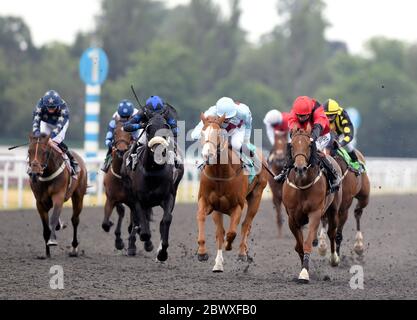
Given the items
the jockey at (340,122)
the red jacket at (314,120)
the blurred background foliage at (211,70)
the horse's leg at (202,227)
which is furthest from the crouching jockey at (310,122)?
the blurred background foliage at (211,70)

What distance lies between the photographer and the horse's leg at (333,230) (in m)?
10.1

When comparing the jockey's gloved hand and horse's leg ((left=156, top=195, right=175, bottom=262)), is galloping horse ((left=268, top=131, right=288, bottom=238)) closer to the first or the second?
horse's leg ((left=156, top=195, right=175, bottom=262))

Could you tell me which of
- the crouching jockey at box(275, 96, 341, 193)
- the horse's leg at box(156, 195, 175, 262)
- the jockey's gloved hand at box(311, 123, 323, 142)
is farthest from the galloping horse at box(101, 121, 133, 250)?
the jockey's gloved hand at box(311, 123, 323, 142)

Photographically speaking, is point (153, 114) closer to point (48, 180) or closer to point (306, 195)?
point (48, 180)

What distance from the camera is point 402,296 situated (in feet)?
25.4

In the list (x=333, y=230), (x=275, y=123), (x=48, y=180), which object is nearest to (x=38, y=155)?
(x=48, y=180)

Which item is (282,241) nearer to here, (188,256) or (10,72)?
(188,256)

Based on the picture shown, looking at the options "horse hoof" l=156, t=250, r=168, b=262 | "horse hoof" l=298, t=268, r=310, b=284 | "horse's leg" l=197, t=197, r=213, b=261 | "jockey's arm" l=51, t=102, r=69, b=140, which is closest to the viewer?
"horse hoof" l=298, t=268, r=310, b=284

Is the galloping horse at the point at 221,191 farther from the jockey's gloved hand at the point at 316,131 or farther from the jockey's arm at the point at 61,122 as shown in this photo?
the jockey's arm at the point at 61,122

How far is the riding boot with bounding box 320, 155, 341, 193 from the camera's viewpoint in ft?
30.3

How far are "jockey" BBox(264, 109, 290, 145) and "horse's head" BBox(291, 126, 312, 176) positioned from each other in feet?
18.1

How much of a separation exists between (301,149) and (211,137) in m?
0.79

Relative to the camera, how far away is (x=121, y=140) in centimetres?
1093
